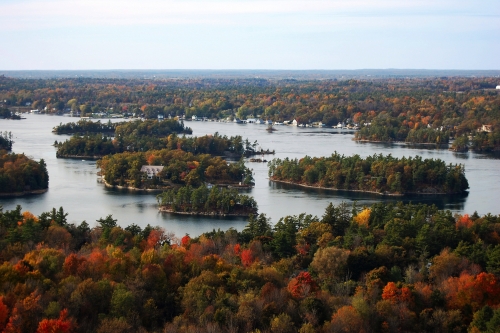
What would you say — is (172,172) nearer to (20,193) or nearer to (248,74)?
(20,193)

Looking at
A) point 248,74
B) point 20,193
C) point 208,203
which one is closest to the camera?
point 208,203

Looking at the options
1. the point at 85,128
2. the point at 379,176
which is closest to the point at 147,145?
the point at 85,128

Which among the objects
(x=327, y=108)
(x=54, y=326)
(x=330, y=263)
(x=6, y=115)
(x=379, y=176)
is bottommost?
(x=6, y=115)

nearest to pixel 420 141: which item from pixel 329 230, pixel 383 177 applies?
pixel 383 177

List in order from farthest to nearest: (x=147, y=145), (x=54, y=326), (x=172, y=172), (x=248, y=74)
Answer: (x=248, y=74) → (x=147, y=145) → (x=172, y=172) → (x=54, y=326)

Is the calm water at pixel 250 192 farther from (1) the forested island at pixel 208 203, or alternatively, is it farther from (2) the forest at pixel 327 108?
(2) the forest at pixel 327 108

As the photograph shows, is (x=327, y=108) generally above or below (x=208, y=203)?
below

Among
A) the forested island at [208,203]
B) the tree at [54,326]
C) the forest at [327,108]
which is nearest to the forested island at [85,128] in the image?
the forest at [327,108]

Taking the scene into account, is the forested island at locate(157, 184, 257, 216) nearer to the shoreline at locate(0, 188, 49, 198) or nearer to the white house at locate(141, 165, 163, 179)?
the white house at locate(141, 165, 163, 179)

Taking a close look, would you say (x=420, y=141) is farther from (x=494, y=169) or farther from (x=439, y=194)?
(x=439, y=194)
